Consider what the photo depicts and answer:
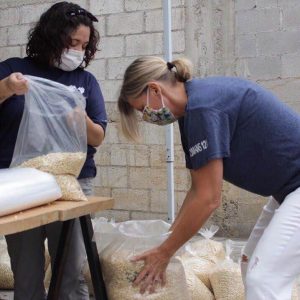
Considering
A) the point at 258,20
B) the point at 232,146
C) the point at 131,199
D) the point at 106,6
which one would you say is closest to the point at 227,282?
the point at 232,146

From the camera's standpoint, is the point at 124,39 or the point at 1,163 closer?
the point at 1,163

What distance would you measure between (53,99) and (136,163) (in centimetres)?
237

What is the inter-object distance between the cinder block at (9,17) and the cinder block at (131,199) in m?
1.75

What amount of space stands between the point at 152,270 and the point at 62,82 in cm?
87

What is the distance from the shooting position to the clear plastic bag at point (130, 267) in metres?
2.14

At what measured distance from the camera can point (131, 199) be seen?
4523mm

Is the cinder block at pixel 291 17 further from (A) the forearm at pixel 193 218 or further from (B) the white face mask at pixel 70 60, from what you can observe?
(A) the forearm at pixel 193 218

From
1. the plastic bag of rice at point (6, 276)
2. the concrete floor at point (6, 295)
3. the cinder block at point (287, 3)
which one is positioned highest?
the cinder block at point (287, 3)

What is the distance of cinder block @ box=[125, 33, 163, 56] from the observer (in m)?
4.40

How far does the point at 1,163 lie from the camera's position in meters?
2.21

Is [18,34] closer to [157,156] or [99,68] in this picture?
[99,68]

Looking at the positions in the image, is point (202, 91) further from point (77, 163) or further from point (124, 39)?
point (124, 39)

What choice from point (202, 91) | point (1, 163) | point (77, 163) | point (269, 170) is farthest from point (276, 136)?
point (1, 163)

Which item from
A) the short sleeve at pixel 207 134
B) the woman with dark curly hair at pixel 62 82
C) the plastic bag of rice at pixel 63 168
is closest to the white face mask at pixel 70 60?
the woman with dark curly hair at pixel 62 82
